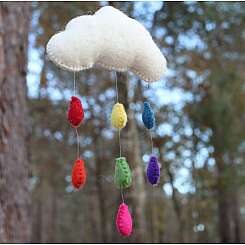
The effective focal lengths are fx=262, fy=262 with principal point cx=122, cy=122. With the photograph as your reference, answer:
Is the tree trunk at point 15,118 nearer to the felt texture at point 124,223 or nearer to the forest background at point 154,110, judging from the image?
the forest background at point 154,110

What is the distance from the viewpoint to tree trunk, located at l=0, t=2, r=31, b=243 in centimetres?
162

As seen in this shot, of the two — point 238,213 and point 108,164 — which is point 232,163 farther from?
point 108,164

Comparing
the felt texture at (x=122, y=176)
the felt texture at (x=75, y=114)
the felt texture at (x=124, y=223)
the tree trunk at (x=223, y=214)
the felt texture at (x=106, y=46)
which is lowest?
the tree trunk at (x=223, y=214)

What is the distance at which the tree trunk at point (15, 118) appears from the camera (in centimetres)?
162

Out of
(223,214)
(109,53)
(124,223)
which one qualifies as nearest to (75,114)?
(109,53)

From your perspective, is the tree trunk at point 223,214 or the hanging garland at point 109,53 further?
the tree trunk at point 223,214

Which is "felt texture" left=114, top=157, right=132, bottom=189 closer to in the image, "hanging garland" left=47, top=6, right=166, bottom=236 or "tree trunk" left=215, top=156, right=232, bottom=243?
"hanging garland" left=47, top=6, right=166, bottom=236

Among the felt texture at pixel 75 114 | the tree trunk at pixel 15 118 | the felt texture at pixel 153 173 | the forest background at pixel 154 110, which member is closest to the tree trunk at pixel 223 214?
the forest background at pixel 154 110

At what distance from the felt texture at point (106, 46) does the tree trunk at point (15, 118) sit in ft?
3.10

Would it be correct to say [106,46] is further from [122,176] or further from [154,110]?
[154,110]

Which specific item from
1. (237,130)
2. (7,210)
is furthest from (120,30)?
(237,130)

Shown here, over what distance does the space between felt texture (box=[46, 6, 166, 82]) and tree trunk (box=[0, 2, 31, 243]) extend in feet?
3.10

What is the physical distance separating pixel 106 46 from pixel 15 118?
1.17 metres

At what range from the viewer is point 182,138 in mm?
4492
